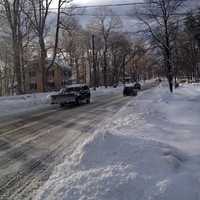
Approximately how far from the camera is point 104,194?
5.76m

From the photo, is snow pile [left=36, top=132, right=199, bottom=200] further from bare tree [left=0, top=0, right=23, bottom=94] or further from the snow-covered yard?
bare tree [left=0, top=0, right=23, bottom=94]

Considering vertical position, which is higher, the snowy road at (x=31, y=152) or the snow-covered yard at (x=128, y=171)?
the snow-covered yard at (x=128, y=171)

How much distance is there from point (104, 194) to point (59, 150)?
4.69 m

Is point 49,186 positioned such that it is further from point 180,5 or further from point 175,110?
point 180,5

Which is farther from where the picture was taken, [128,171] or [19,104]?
[19,104]

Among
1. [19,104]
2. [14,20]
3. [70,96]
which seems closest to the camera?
[70,96]

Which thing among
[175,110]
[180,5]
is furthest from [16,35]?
[175,110]

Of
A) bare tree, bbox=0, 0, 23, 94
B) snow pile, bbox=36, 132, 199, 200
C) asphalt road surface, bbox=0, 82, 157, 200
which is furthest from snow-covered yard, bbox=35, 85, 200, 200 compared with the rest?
bare tree, bbox=0, 0, 23, 94

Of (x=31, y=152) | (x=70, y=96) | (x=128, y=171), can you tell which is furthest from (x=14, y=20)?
(x=128, y=171)

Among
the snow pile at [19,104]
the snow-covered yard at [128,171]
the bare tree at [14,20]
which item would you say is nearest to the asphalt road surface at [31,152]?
the snow-covered yard at [128,171]

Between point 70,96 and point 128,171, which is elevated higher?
point 70,96

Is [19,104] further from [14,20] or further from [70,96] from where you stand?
[14,20]

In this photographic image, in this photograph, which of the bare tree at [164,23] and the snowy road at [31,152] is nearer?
the snowy road at [31,152]

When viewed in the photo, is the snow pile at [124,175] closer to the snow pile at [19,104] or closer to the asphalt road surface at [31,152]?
the asphalt road surface at [31,152]
